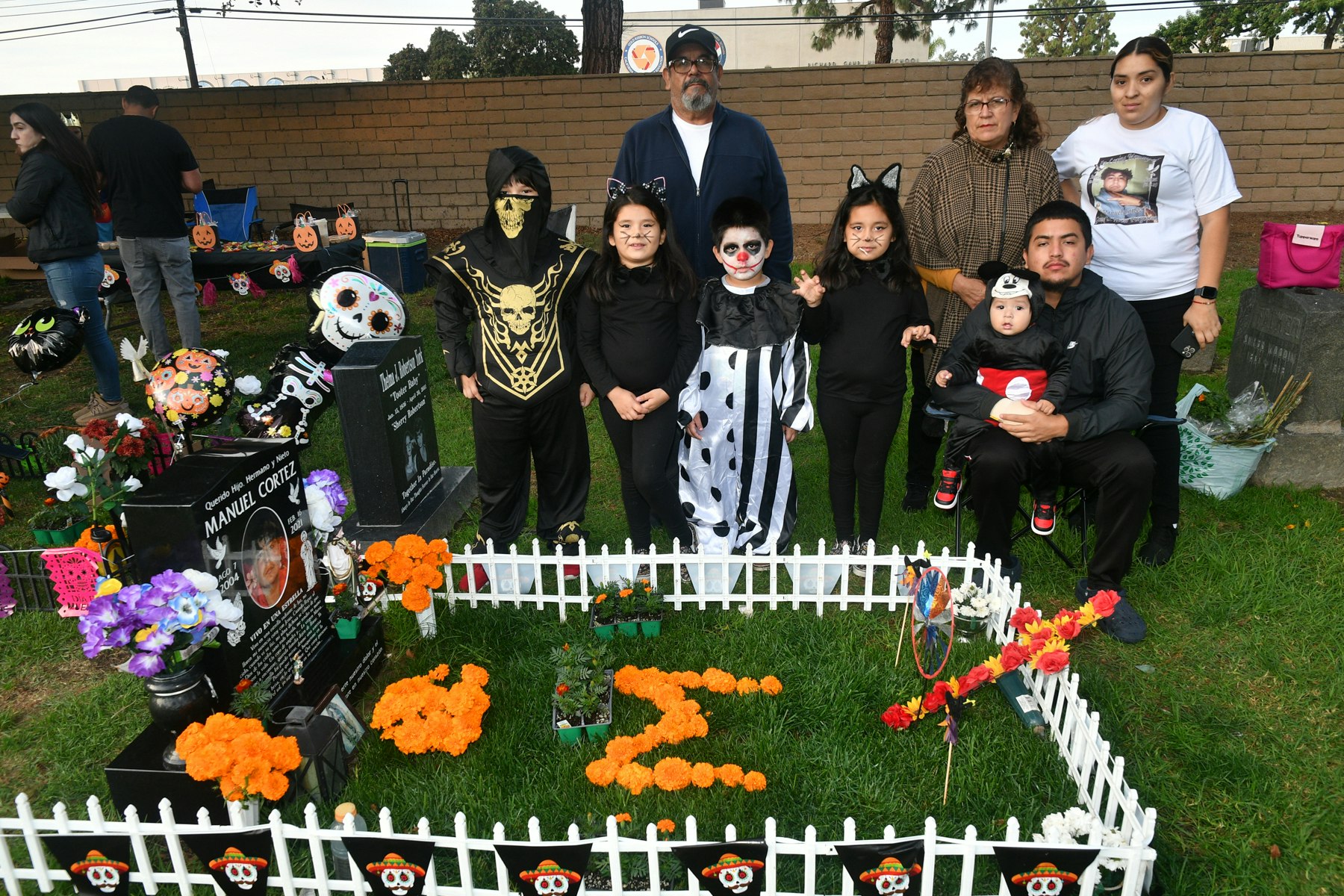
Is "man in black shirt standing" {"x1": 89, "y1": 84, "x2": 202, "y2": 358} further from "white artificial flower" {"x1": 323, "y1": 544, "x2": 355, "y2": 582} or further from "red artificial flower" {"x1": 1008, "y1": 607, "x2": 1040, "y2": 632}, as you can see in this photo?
"red artificial flower" {"x1": 1008, "y1": 607, "x2": 1040, "y2": 632}

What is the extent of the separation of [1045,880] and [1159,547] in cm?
263

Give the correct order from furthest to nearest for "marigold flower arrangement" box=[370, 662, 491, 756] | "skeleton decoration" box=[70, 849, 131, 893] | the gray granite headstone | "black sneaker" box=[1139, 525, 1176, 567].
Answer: the gray granite headstone < "black sneaker" box=[1139, 525, 1176, 567] < "marigold flower arrangement" box=[370, 662, 491, 756] < "skeleton decoration" box=[70, 849, 131, 893]

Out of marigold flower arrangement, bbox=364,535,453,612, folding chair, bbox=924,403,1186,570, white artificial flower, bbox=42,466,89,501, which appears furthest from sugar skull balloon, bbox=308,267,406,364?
folding chair, bbox=924,403,1186,570

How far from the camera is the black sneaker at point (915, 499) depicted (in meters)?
5.08

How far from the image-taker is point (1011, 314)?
392 centimetres

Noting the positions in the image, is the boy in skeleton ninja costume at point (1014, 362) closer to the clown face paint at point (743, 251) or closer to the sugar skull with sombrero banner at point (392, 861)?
the clown face paint at point (743, 251)

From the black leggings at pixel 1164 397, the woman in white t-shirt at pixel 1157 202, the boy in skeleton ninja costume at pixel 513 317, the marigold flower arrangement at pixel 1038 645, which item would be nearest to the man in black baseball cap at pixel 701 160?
the boy in skeleton ninja costume at pixel 513 317

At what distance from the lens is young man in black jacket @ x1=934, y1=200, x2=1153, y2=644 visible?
3904 mm

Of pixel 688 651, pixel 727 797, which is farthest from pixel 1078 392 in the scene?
pixel 727 797

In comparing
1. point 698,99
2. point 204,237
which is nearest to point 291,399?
point 698,99

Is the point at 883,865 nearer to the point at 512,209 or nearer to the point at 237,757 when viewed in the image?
the point at 237,757

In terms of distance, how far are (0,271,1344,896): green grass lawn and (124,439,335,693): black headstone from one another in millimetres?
453

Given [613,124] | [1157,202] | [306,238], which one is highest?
[613,124]

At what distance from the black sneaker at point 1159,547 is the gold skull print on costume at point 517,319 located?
9.96 feet
